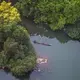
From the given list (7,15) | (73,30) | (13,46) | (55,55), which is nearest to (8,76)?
(13,46)

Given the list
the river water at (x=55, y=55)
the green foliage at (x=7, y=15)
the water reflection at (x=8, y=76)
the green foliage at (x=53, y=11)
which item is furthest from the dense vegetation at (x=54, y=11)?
the water reflection at (x=8, y=76)

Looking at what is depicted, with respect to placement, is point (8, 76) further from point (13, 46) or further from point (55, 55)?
point (55, 55)

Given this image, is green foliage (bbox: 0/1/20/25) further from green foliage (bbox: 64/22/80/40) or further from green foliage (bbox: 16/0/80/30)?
green foliage (bbox: 64/22/80/40)

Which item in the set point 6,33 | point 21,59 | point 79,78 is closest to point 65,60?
point 79,78

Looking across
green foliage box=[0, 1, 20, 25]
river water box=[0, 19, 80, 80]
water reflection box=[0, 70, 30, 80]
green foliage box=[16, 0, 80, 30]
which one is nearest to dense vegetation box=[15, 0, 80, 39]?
green foliage box=[16, 0, 80, 30]

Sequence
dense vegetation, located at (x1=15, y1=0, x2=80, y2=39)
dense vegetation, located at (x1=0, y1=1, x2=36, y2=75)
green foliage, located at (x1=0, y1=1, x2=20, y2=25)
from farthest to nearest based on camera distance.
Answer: dense vegetation, located at (x1=15, y1=0, x2=80, y2=39), green foliage, located at (x1=0, y1=1, x2=20, y2=25), dense vegetation, located at (x1=0, y1=1, x2=36, y2=75)
